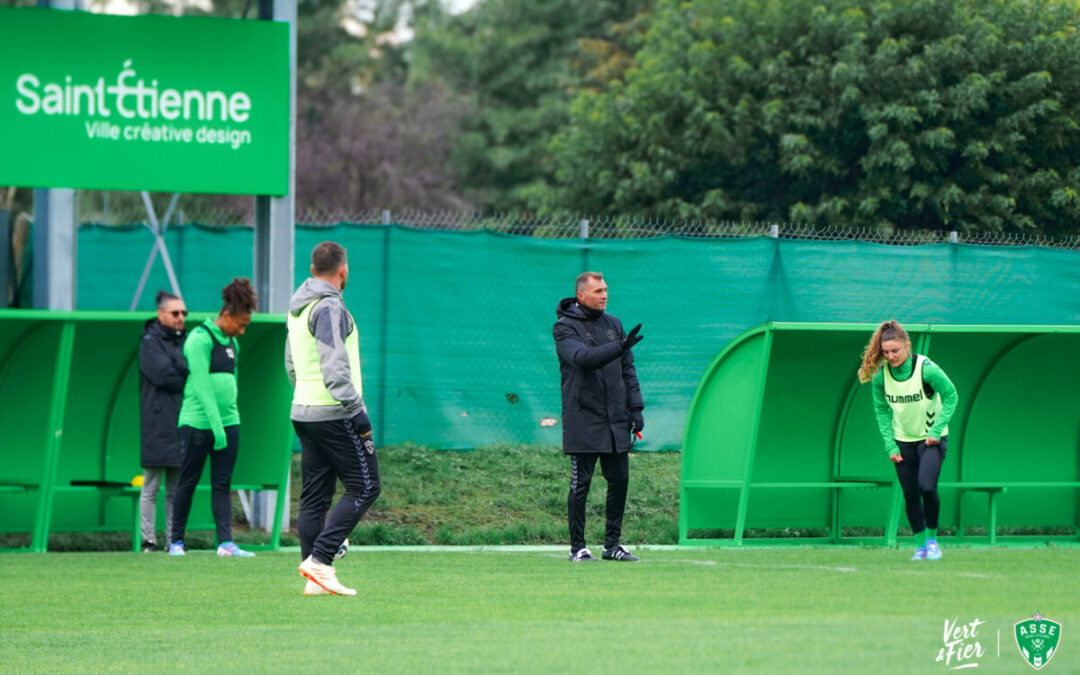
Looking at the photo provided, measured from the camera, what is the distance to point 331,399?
8.38 metres

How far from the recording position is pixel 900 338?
34.0 ft

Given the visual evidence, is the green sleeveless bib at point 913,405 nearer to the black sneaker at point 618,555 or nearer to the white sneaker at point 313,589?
the black sneaker at point 618,555

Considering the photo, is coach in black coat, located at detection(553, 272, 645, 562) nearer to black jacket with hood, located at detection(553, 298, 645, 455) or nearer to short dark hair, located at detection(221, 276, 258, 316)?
black jacket with hood, located at detection(553, 298, 645, 455)

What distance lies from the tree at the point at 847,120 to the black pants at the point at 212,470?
11.9m

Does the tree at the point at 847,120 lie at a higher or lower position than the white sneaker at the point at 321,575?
higher

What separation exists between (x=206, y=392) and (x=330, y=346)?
326 centimetres

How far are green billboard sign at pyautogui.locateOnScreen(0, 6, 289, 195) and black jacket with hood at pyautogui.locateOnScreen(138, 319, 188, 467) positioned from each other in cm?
151

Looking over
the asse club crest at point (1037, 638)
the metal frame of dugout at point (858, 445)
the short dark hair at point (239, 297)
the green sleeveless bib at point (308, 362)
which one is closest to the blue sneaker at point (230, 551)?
the short dark hair at point (239, 297)

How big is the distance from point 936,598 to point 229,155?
Result: 295 inches

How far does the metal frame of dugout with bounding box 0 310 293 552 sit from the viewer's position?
1244 cm

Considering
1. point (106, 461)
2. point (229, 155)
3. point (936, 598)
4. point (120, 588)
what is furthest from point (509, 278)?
point (936, 598)

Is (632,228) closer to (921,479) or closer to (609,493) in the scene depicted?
(609,493)

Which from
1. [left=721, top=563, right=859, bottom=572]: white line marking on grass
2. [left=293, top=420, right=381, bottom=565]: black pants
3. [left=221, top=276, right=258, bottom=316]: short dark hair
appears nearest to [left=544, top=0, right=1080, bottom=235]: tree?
[left=721, top=563, right=859, bottom=572]: white line marking on grass

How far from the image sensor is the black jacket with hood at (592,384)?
10312mm
